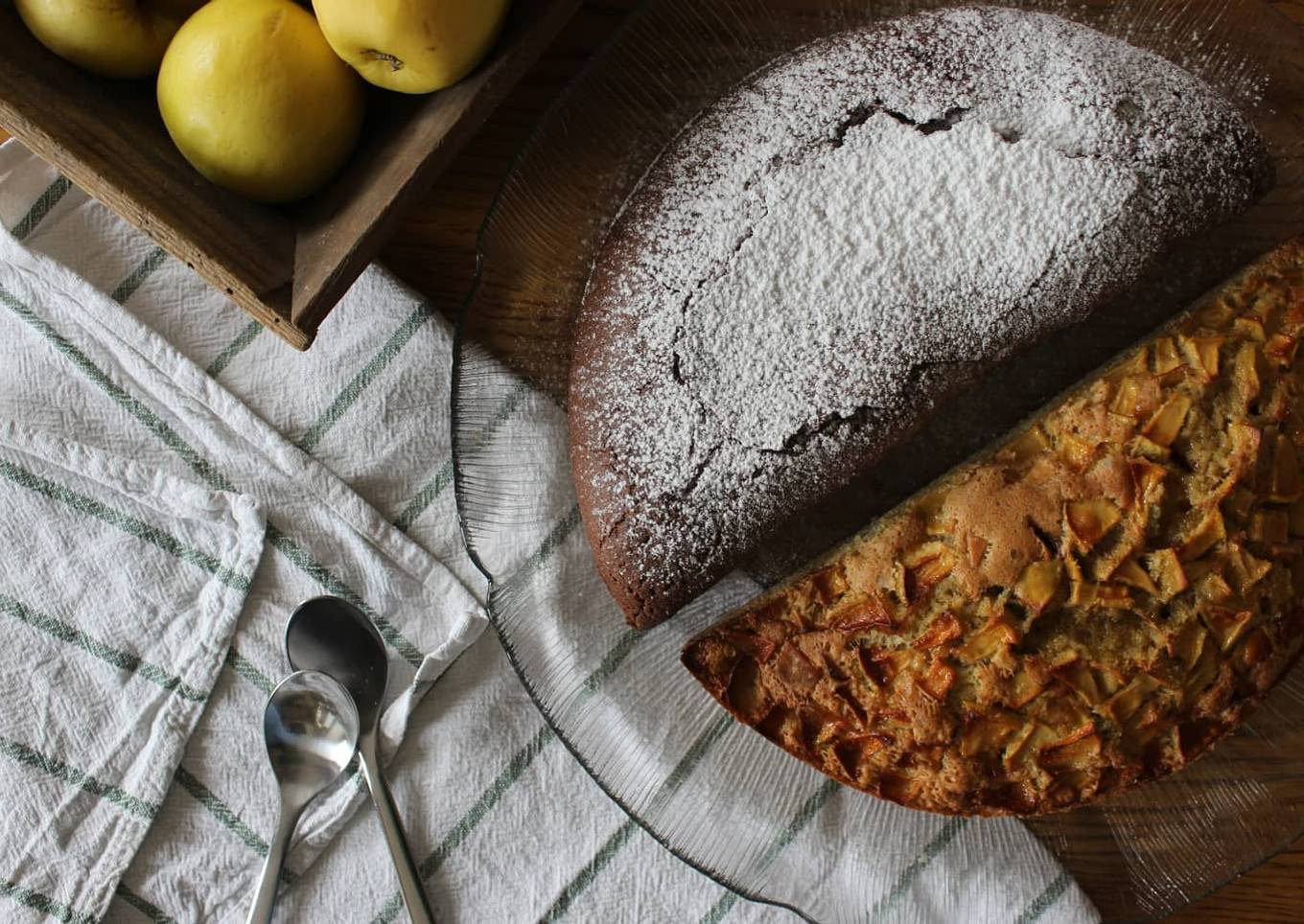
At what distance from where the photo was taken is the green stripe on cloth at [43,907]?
5.05 feet

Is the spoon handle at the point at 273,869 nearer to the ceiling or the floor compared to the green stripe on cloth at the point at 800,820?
nearer to the floor

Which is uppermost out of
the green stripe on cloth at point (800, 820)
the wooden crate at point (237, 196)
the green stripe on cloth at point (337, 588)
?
the wooden crate at point (237, 196)

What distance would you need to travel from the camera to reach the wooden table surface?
1.56m

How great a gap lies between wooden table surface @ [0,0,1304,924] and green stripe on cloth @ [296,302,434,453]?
0.05 m

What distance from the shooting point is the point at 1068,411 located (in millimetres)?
1369

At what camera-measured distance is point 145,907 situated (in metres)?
1.57

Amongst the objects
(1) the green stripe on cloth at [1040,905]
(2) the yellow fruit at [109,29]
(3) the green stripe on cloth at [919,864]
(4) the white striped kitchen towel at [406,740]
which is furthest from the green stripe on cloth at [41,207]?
(1) the green stripe on cloth at [1040,905]

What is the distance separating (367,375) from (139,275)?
0.35m

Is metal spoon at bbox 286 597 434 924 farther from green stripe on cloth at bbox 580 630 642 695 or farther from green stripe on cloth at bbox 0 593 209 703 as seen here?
green stripe on cloth at bbox 580 630 642 695

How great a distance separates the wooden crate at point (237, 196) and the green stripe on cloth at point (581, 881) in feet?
2.63

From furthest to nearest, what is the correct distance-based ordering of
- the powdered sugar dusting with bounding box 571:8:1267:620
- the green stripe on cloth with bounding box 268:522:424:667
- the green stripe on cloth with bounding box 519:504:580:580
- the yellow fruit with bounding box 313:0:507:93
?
the green stripe on cloth with bounding box 268:522:424:667
the green stripe on cloth with bounding box 519:504:580:580
the powdered sugar dusting with bounding box 571:8:1267:620
the yellow fruit with bounding box 313:0:507:93

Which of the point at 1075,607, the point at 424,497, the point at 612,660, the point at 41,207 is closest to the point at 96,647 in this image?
the point at 424,497

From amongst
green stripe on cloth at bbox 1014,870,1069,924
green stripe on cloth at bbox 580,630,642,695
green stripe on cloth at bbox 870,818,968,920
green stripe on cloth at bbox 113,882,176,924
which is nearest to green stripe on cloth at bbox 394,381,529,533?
green stripe on cloth at bbox 580,630,642,695

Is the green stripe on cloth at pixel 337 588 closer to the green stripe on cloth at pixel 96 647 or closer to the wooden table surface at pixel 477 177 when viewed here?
the green stripe on cloth at pixel 96 647
